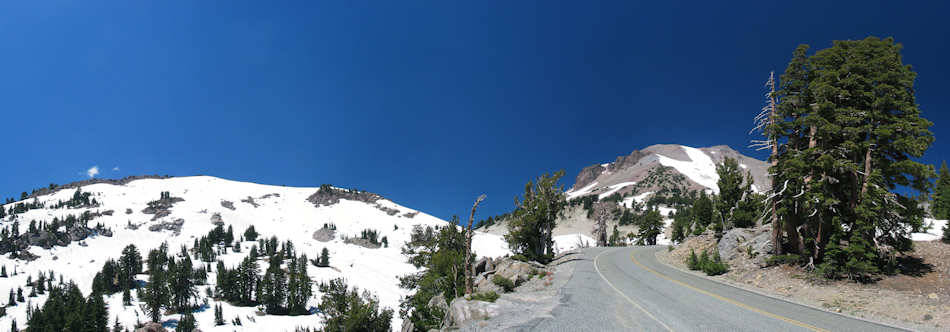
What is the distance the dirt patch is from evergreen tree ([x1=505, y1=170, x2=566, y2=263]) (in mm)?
17560

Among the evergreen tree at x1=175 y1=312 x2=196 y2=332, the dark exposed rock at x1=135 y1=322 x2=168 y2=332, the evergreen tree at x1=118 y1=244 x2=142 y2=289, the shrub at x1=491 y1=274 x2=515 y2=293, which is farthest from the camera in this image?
the evergreen tree at x1=118 y1=244 x2=142 y2=289

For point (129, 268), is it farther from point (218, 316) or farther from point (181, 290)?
point (218, 316)

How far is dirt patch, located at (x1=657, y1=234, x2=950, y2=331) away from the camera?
11.9m

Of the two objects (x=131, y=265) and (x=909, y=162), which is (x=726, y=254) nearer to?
(x=909, y=162)

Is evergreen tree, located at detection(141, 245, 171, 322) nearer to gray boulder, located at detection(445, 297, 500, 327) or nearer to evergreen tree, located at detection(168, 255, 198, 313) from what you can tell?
evergreen tree, located at detection(168, 255, 198, 313)

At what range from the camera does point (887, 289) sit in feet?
47.6

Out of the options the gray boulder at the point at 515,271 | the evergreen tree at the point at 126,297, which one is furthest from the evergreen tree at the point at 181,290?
the gray boulder at the point at 515,271

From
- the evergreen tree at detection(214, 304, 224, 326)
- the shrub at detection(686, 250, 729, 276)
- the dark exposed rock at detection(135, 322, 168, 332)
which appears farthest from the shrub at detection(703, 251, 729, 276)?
the evergreen tree at detection(214, 304, 224, 326)

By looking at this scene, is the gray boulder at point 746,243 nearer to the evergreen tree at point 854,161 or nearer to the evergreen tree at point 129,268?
the evergreen tree at point 854,161

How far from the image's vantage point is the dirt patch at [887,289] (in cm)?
1193

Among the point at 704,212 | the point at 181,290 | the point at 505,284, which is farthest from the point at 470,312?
the point at 181,290

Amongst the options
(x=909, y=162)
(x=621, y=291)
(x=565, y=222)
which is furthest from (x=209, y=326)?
(x=909, y=162)

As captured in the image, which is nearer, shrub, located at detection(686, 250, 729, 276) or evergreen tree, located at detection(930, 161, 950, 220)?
shrub, located at detection(686, 250, 729, 276)

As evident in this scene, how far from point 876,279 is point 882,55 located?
1106 cm
